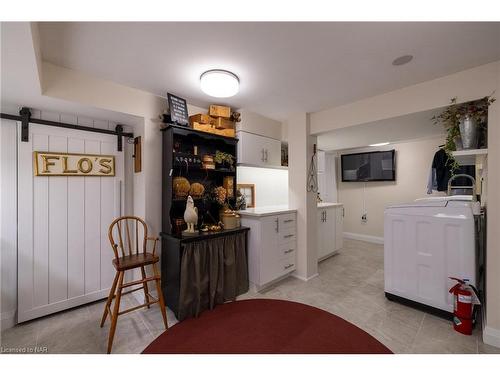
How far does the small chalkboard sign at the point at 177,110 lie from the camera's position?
2135mm

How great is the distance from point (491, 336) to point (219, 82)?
299 cm

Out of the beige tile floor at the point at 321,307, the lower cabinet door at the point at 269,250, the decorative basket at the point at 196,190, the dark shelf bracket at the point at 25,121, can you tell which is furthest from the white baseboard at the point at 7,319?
the lower cabinet door at the point at 269,250

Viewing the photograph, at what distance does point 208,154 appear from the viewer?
8.62 feet

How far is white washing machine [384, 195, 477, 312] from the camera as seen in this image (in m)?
1.86

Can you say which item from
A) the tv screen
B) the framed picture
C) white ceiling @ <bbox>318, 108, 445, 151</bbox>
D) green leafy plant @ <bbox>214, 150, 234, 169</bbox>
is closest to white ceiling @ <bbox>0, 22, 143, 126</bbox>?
green leafy plant @ <bbox>214, 150, 234, 169</bbox>

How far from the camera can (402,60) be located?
168cm

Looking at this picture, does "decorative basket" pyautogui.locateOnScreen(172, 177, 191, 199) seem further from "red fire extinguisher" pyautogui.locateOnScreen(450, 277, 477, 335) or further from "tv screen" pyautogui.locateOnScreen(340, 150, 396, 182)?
"tv screen" pyautogui.locateOnScreen(340, 150, 396, 182)

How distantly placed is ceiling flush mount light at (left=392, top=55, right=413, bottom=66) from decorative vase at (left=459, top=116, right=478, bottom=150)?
0.75 metres

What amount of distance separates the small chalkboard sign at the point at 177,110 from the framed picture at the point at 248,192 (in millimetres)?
1221

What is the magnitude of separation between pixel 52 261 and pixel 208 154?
1.90 metres

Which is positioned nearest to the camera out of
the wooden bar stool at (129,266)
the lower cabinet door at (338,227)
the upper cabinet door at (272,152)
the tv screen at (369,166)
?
the wooden bar stool at (129,266)

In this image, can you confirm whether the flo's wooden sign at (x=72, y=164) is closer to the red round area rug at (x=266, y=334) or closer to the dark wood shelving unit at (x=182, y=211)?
the dark wood shelving unit at (x=182, y=211)

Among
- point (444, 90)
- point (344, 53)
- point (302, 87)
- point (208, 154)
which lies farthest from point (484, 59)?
point (208, 154)
